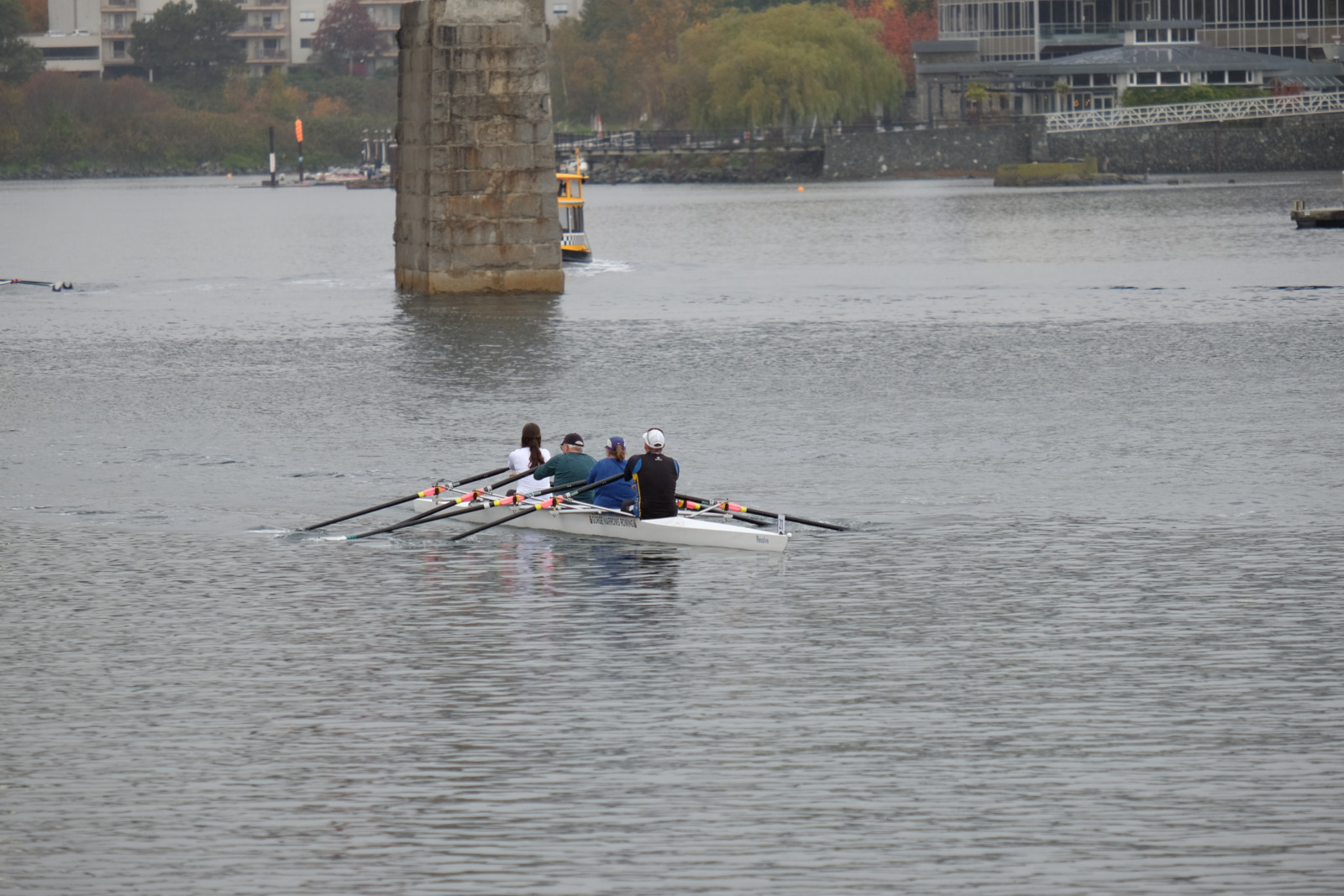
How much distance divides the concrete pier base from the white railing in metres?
91.9

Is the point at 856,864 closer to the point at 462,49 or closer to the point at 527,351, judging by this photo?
→ the point at 527,351

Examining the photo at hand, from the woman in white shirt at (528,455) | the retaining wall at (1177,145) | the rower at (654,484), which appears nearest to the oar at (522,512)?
the woman in white shirt at (528,455)

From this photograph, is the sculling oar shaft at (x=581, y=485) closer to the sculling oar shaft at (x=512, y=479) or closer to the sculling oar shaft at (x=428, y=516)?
the sculling oar shaft at (x=512, y=479)

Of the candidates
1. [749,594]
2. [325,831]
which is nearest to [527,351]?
[749,594]

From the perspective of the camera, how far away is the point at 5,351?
4994cm

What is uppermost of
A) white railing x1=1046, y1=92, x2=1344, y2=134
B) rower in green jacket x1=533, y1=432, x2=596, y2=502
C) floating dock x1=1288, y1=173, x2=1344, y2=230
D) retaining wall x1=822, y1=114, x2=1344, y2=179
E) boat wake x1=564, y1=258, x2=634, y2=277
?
white railing x1=1046, y1=92, x2=1344, y2=134

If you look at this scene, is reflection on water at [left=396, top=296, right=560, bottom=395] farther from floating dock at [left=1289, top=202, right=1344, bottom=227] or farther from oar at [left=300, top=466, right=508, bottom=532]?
floating dock at [left=1289, top=202, right=1344, bottom=227]

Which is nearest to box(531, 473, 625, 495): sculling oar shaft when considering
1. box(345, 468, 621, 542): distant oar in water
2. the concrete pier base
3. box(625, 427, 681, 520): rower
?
box(345, 468, 621, 542): distant oar in water

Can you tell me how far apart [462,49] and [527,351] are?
1240 centimetres

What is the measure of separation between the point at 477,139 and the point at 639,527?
33678mm

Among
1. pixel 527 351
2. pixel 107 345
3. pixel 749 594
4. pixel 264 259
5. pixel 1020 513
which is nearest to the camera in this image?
pixel 749 594

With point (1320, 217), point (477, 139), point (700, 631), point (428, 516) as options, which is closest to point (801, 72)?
point (1320, 217)

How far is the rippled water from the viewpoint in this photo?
1342 cm

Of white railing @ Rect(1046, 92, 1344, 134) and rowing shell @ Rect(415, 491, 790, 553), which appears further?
white railing @ Rect(1046, 92, 1344, 134)
